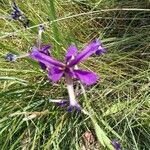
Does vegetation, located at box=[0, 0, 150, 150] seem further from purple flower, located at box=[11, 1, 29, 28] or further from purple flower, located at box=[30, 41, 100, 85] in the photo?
purple flower, located at box=[30, 41, 100, 85]

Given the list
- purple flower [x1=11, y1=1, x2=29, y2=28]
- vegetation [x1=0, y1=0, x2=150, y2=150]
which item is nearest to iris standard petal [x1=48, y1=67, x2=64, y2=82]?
vegetation [x1=0, y1=0, x2=150, y2=150]

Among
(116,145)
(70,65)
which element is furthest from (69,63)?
(116,145)

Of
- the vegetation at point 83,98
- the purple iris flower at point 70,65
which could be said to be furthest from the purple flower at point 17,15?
the purple iris flower at point 70,65

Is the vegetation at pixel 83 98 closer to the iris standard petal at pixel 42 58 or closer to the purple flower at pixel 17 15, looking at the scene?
the purple flower at pixel 17 15

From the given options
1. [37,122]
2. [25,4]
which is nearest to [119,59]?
[37,122]

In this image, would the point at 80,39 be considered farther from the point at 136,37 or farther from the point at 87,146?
the point at 87,146

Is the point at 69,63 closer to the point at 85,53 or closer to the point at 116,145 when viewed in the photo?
the point at 85,53

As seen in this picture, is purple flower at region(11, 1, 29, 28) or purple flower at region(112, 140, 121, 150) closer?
purple flower at region(112, 140, 121, 150)
